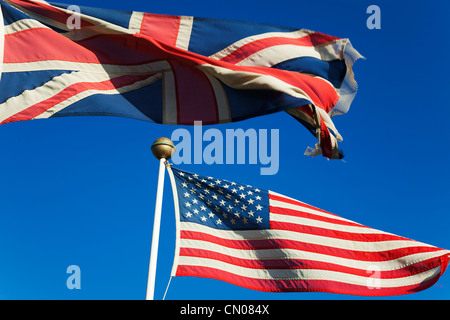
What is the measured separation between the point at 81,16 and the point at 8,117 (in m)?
1.87

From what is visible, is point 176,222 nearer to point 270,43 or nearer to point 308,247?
point 308,247

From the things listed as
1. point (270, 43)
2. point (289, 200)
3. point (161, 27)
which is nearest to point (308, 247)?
point (289, 200)

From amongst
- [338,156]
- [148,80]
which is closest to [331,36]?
[338,156]

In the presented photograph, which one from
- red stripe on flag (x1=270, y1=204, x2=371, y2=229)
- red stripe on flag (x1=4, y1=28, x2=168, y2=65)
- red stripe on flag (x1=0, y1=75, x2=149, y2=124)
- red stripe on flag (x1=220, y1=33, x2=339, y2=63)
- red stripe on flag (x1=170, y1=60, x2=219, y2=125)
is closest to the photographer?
red stripe on flag (x1=0, y1=75, x2=149, y2=124)

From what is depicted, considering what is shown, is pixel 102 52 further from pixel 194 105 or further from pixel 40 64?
pixel 194 105

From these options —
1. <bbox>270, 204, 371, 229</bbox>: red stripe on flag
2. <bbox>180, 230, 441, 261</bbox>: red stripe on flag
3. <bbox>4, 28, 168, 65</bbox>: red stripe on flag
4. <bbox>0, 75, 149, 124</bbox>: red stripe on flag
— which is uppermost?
<bbox>4, 28, 168, 65</bbox>: red stripe on flag

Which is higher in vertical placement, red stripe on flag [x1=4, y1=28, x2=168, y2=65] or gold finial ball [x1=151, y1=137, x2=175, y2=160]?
red stripe on flag [x1=4, y1=28, x2=168, y2=65]

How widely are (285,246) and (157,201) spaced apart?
214cm

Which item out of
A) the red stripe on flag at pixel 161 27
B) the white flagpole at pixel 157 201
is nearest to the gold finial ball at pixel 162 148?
the white flagpole at pixel 157 201

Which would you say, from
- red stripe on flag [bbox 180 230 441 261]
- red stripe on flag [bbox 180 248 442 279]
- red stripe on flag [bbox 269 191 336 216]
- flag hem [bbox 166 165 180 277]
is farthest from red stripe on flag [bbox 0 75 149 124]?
red stripe on flag [bbox 269 191 336 216]

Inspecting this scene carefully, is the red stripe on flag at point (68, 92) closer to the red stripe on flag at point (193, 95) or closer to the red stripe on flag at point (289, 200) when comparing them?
the red stripe on flag at point (193, 95)

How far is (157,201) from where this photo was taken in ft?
24.5

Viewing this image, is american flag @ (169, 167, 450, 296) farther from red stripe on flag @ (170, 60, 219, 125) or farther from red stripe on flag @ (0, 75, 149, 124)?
red stripe on flag @ (0, 75, 149, 124)

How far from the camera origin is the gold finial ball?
25.8 feet
